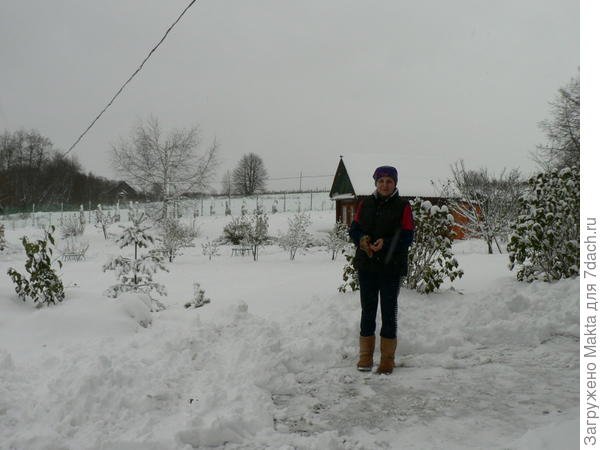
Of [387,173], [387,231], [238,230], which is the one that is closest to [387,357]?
[387,231]

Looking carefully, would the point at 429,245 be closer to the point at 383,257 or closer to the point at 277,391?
the point at 383,257

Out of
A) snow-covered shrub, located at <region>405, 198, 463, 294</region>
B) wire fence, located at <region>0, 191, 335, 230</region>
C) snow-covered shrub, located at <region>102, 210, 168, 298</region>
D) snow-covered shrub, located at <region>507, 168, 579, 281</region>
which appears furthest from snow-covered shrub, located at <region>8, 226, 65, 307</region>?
wire fence, located at <region>0, 191, 335, 230</region>

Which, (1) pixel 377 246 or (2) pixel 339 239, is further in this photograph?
(2) pixel 339 239

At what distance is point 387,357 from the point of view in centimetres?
377

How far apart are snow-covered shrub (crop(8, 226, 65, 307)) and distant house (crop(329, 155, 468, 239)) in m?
19.8

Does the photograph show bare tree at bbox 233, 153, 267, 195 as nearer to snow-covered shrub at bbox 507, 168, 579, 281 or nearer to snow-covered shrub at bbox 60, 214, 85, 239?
snow-covered shrub at bbox 60, 214, 85, 239

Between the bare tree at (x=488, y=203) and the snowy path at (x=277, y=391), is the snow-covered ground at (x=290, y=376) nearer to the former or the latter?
the snowy path at (x=277, y=391)

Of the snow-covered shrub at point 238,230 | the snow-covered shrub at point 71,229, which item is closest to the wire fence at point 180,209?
the snow-covered shrub at point 71,229

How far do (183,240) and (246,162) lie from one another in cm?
4735

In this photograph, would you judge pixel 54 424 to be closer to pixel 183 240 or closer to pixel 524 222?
pixel 524 222

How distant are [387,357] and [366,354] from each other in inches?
8.1

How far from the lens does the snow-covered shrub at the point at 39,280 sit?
5.02 m

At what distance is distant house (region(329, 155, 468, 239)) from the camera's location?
81.0ft

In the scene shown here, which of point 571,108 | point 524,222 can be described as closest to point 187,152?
point 571,108
